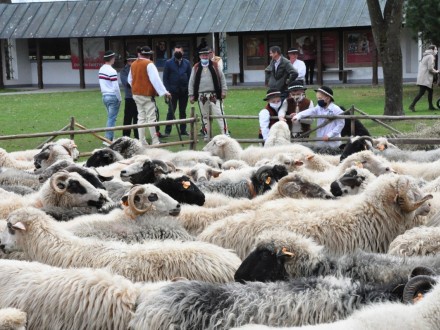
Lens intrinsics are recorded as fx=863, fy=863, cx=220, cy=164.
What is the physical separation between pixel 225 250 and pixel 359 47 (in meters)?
28.8

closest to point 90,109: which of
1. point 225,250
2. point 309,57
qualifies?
point 309,57

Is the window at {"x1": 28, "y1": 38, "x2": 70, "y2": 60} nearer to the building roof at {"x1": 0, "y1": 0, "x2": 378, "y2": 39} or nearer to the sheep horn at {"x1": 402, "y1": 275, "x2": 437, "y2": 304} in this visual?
the building roof at {"x1": 0, "y1": 0, "x2": 378, "y2": 39}

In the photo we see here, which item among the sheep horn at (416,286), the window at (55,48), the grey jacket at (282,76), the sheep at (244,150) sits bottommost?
the sheep at (244,150)

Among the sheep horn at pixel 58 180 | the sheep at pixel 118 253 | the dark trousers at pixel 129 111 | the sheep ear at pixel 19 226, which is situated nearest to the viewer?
the sheep at pixel 118 253

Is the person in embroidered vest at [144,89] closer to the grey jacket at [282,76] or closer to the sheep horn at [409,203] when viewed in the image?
the grey jacket at [282,76]

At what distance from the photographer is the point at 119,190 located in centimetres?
899

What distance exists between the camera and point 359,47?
33.9 m

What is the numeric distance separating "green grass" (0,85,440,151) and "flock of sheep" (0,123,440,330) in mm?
7512

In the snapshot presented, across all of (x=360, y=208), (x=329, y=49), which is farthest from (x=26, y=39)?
(x=360, y=208)

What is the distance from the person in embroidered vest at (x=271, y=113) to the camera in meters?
13.5

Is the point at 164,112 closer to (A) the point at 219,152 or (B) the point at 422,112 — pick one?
(B) the point at 422,112

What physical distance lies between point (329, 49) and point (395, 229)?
28.1 m

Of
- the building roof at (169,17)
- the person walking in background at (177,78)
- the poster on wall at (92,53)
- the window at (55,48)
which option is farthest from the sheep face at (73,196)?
the window at (55,48)

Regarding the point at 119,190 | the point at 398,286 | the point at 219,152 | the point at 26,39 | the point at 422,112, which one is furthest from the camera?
the point at 26,39
